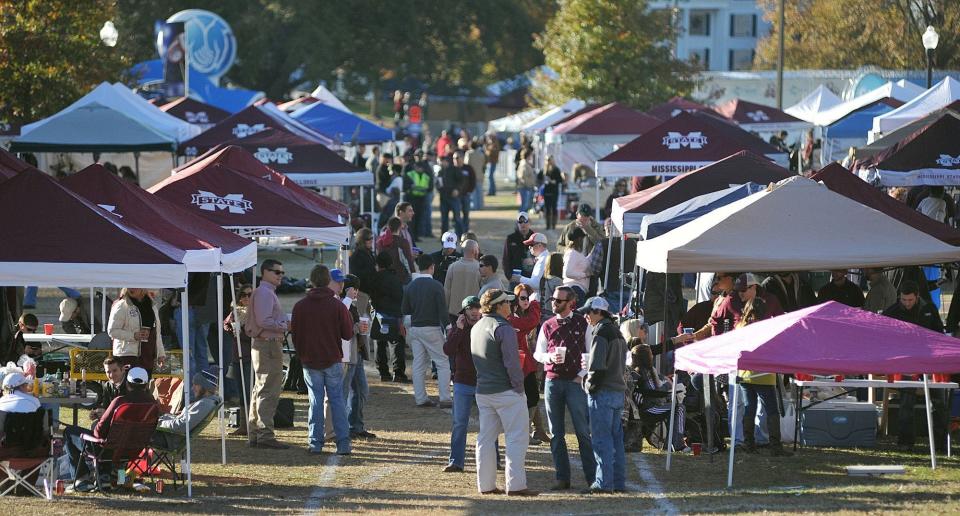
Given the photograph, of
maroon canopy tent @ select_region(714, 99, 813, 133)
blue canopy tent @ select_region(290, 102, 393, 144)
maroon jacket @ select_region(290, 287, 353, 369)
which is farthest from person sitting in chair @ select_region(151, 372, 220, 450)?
maroon canopy tent @ select_region(714, 99, 813, 133)

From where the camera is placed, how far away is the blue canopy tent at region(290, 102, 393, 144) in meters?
32.2

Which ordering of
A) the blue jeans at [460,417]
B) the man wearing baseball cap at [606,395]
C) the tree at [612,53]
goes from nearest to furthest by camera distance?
the man wearing baseball cap at [606,395] < the blue jeans at [460,417] < the tree at [612,53]

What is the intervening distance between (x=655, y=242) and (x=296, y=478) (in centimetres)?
407

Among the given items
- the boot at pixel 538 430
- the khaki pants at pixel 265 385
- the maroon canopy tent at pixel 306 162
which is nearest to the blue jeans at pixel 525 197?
the maroon canopy tent at pixel 306 162

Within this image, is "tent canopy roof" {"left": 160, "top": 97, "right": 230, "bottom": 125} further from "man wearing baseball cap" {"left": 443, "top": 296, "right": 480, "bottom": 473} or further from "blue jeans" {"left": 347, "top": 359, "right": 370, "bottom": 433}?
"man wearing baseball cap" {"left": 443, "top": 296, "right": 480, "bottom": 473}

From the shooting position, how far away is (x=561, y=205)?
35219 millimetres

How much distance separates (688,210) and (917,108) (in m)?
10.6

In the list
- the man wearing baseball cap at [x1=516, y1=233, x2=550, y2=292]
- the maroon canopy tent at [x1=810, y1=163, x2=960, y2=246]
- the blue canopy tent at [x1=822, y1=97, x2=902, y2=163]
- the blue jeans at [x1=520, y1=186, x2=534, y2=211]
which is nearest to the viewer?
the maroon canopy tent at [x1=810, y1=163, x2=960, y2=246]

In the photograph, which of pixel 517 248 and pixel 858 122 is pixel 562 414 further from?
pixel 858 122

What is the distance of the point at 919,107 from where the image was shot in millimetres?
24453

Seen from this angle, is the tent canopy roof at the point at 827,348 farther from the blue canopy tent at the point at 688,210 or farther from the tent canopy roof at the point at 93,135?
the tent canopy roof at the point at 93,135

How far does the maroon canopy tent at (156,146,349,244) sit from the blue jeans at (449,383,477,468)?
445 centimetres

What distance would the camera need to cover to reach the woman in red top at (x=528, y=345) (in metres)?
12.9

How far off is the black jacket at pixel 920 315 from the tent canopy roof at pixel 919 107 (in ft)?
30.2
